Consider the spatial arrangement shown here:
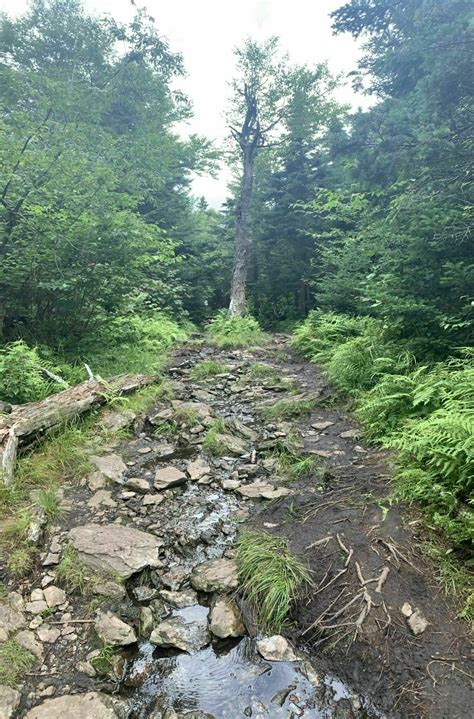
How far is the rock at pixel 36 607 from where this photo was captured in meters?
2.94

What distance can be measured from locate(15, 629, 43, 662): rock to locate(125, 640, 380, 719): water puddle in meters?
0.65

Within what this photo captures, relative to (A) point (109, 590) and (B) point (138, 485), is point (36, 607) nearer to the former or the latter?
(A) point (109, 590)

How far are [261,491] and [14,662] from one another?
2.80 meters

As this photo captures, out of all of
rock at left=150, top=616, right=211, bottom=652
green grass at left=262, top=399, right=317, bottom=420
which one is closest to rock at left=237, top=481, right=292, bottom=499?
rock at left=150, top=616, right=211, bottom=652

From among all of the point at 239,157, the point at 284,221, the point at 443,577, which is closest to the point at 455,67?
the point at 443,577

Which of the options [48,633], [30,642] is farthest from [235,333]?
[30,642]

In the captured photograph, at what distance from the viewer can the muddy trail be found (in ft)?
7.84

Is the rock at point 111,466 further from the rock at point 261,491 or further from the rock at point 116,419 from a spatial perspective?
the rock at point 261,491

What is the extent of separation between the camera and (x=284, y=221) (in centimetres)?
1791

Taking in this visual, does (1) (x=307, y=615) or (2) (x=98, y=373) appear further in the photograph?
(2) (x=98, y=373)

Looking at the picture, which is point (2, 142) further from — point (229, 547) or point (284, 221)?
point (284, 221)

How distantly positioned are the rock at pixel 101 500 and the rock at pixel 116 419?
155 centimetres

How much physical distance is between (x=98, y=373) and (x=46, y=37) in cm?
1478

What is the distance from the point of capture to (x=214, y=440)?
582cm
